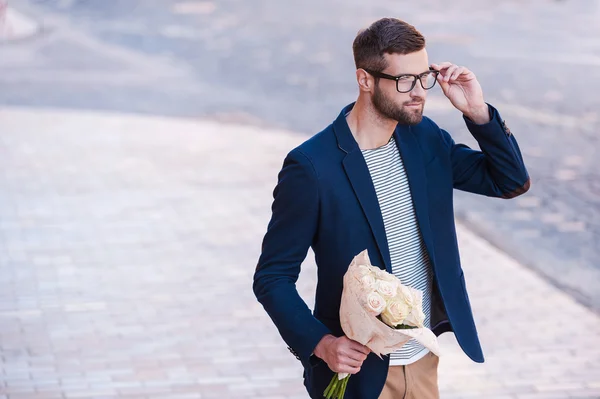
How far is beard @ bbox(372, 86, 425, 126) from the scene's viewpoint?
330 cm

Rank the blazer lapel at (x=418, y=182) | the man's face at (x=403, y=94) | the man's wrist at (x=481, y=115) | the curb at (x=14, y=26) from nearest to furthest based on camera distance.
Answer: the man's face at (x=403, y=94) → the blazer lapel at (x=418, y=182) → the man's wrist at (x=481, y=115) → the curb at (x=14, y=26)

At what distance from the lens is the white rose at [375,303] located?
291 cm

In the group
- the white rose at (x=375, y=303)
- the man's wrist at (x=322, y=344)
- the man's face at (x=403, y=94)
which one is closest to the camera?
the white rose at (x=375, y=303)

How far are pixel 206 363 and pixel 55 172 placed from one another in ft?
18.2

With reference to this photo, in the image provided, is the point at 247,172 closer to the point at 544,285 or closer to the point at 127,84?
the point at 544,285

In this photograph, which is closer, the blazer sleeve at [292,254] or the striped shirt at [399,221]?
the blazer sleeve at [292,254]

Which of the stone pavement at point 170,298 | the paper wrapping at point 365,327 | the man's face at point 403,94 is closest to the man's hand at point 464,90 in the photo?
the man's face at point 403,94

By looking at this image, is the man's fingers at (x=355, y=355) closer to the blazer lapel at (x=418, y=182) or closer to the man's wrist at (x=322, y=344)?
the man's wrist at (x=322, y=344)

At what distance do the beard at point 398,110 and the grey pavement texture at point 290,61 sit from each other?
28.3ft

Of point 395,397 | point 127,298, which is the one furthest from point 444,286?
point 127,298

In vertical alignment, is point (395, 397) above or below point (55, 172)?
above

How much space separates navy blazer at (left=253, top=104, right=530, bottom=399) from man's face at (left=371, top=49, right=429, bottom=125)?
161 millimetres

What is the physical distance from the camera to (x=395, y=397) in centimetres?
344

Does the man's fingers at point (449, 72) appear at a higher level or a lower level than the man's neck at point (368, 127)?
higher
